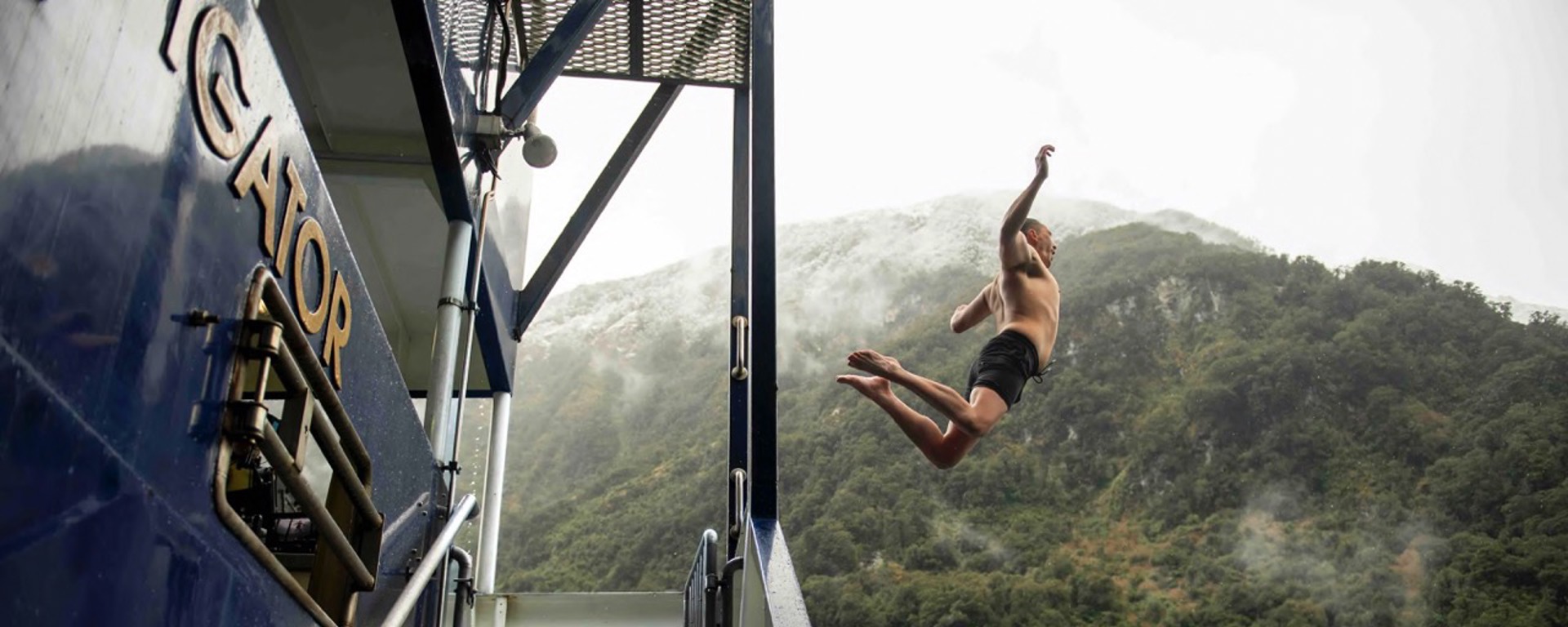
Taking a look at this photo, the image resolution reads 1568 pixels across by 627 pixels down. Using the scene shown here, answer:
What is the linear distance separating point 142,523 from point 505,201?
512 cm

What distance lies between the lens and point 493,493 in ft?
24.0

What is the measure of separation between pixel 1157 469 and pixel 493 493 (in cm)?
4842

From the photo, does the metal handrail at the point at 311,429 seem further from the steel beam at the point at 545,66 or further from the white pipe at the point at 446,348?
the steel beam at the point at 545,66

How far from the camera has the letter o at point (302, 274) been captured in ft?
6.47

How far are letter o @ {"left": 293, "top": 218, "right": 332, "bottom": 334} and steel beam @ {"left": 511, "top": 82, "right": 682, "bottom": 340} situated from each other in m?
4.43

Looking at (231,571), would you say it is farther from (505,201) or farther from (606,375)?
(606,375)

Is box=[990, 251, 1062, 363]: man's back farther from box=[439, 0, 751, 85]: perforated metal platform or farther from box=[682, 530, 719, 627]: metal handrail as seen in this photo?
box=[682, 530, 719, 627]: metal handrail

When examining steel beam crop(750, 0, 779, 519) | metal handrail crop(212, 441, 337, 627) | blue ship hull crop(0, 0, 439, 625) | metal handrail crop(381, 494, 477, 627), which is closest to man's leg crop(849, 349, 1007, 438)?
steel beam crop(750, 0, 779, 519)

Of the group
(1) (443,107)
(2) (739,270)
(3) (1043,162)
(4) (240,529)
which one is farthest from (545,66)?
(4) (240,529)

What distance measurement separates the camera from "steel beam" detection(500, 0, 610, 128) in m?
4.99

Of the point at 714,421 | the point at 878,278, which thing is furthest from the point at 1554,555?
the point at 878,278

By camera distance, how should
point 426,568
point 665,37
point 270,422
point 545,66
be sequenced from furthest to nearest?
point 665,37 < point 545,66 < point 426,568 < point 270,422

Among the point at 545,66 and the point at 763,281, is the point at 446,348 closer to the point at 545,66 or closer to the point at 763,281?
the point at 763,281

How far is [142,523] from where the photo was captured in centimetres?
140
